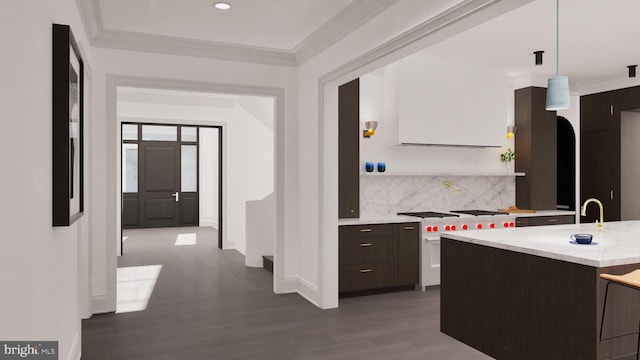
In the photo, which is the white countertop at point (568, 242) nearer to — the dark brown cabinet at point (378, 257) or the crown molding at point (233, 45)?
the dark brown cabinet at point (378, 257)

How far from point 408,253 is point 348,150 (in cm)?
134

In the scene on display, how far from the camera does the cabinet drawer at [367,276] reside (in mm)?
4797

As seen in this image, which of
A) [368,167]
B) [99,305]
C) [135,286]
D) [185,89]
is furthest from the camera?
[368,167]

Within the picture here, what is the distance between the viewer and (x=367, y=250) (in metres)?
4.90

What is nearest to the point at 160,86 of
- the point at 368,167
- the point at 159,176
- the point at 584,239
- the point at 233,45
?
the point at 233,45

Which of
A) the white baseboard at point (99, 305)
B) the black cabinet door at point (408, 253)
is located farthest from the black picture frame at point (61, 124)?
the black cabinet door at point (408, 253)

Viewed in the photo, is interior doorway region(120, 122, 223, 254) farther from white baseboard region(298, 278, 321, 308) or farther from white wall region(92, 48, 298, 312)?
white baseboard region(298, 278, 321, 308)

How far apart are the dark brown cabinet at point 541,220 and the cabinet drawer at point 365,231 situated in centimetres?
183

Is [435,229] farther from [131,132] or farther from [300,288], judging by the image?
[131,132]

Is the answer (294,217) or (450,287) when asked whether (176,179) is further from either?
(450,287)

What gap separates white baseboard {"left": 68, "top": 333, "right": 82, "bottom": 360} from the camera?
2907mm

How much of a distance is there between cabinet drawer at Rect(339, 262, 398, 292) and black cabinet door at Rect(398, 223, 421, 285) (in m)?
0.10

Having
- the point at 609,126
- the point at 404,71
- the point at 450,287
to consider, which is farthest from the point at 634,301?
the point at 609,126

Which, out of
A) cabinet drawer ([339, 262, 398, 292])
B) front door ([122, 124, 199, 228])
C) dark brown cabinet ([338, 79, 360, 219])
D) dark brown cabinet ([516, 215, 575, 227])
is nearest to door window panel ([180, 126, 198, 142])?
front door ([122, 124, 199, 228])
